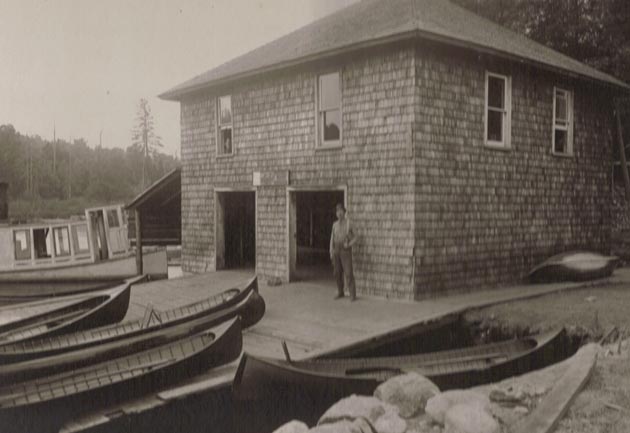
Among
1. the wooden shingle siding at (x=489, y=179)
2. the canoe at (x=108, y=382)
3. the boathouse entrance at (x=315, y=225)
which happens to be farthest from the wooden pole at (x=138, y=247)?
the canoe at (x=108, y=382)

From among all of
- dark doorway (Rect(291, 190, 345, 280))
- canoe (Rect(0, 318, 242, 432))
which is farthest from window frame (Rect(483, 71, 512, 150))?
canoe (Rect(0, 318, 242, 432))

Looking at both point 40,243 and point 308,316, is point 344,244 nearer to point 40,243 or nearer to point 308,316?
point 308,316

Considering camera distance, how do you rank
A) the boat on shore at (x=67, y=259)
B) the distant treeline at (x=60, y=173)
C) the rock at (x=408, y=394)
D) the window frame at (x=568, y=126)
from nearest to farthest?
1. the rock at (x=408, y=394)
2. the window frame at (x=568, y=126)
3. the boat on shore at (x=67, y=259)
4. the distant treeline at (x=60, y=173)

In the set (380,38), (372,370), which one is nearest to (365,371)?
(372,370)

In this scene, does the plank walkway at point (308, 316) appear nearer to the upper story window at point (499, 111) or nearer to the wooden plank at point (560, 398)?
the wooden plank at point (560, 398)

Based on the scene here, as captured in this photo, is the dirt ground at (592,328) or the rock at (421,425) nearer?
the dirt ground at (592,328)

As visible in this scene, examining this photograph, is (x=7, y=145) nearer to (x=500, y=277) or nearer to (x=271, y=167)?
(x=271, y=167)

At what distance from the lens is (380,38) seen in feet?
39.8

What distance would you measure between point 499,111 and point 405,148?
303cm

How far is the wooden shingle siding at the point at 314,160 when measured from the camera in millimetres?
12508

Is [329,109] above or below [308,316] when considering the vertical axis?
above

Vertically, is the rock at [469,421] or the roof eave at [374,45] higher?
the roof eave at [374,45]

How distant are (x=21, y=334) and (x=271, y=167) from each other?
22.6 feet

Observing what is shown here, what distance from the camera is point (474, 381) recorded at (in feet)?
27.5
